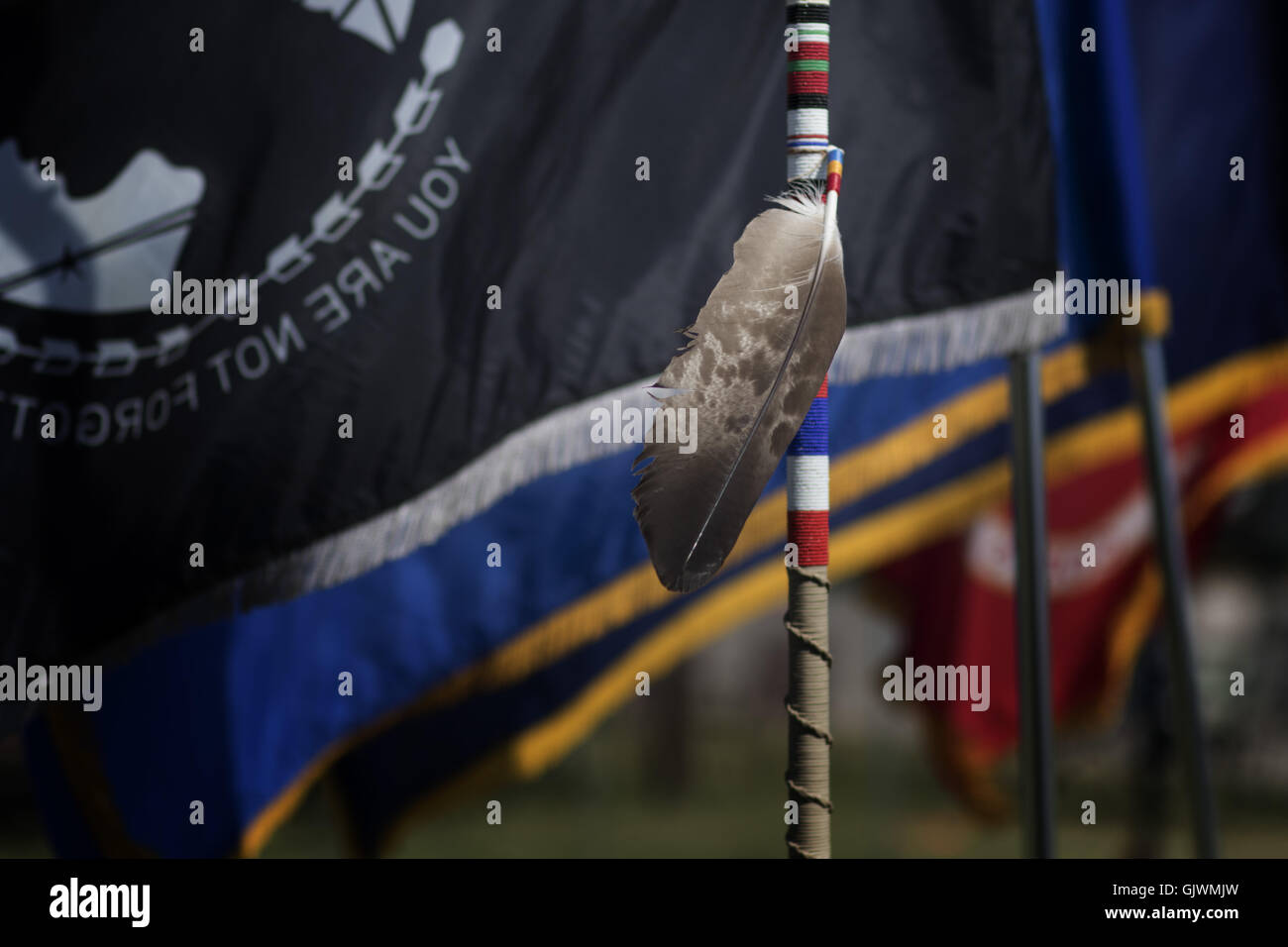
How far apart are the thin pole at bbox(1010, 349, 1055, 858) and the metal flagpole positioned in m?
0.56

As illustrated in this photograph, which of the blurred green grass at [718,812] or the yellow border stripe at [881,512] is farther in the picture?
the blurred green grass at [718,812]

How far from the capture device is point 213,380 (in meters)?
1.34

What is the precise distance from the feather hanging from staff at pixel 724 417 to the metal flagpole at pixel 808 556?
0.10 feet

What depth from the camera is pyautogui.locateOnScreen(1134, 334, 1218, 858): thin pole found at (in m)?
1.48

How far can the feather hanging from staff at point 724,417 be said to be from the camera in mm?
904

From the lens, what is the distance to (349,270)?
134 centimetres
